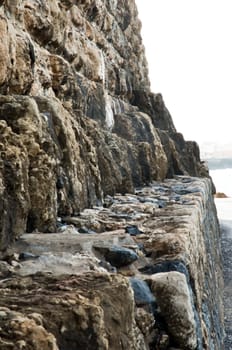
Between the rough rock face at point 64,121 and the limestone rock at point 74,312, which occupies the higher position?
the rough rock face at point 64,121

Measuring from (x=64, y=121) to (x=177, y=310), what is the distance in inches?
118

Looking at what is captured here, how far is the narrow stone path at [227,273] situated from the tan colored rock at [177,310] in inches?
179

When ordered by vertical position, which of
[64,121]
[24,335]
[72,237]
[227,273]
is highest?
[64,121]

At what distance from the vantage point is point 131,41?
19.9 metres

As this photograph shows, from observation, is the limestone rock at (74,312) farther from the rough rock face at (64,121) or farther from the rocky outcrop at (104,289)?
the rough rock face at (64,121)

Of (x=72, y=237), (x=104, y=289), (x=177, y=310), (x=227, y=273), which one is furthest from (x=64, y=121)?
(x=227, y=273)

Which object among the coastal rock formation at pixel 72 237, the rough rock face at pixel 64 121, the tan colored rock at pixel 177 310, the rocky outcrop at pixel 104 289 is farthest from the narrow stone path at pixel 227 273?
the tan colored rock at pixel 177 310

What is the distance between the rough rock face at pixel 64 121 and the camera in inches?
140

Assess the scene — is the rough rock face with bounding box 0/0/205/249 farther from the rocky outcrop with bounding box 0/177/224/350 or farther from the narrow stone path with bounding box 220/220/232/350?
the narrow stone path with bounding box 220/220/232/350

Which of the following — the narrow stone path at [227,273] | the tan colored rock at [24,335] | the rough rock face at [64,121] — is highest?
the rough rock face at [64,121]

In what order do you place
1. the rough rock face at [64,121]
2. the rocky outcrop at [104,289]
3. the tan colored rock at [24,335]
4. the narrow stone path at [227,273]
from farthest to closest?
the narrow stone path at [227,273] → the rough rock face at [64,121] → the rocky outcrop at [104,289] → the tan colored rock at [24,335]

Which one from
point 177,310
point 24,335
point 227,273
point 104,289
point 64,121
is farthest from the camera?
point 227,273

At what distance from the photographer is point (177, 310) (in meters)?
2.40

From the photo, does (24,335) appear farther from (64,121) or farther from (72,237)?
(64,121)
